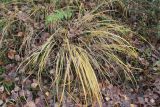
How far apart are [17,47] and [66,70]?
909 mm

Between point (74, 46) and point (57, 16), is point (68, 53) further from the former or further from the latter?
point (57, 16)

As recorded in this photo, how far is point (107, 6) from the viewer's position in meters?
5.39

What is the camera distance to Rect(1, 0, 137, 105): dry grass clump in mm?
4055

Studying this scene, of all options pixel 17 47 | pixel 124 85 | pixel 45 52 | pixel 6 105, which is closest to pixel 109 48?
pixel 124 85

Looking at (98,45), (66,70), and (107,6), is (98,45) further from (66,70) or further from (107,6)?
(107,6)

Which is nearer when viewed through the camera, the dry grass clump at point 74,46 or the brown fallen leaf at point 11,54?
the dry grass clump at point 74,46

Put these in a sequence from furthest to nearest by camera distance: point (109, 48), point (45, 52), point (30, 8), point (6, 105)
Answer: point (30, 8) → point (109, 48) → point (45, 52) → point (6, 105)

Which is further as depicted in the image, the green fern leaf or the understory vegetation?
the green fern leaf

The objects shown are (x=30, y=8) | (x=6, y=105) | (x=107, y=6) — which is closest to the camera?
(x=6, y=105)

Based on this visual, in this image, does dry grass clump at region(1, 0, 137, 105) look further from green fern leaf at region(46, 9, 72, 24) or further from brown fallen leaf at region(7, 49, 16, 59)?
brown fallen leaf at region(7, 49, 16, 59)

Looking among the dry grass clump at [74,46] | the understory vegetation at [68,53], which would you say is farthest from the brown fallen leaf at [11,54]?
the dry grass clump at [74,46]

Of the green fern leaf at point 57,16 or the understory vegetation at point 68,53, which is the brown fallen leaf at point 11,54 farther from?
the green fern leaf at point 57,16

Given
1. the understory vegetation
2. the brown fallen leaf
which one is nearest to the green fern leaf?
the understory vegetation

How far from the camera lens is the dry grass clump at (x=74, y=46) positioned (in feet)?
13.3
